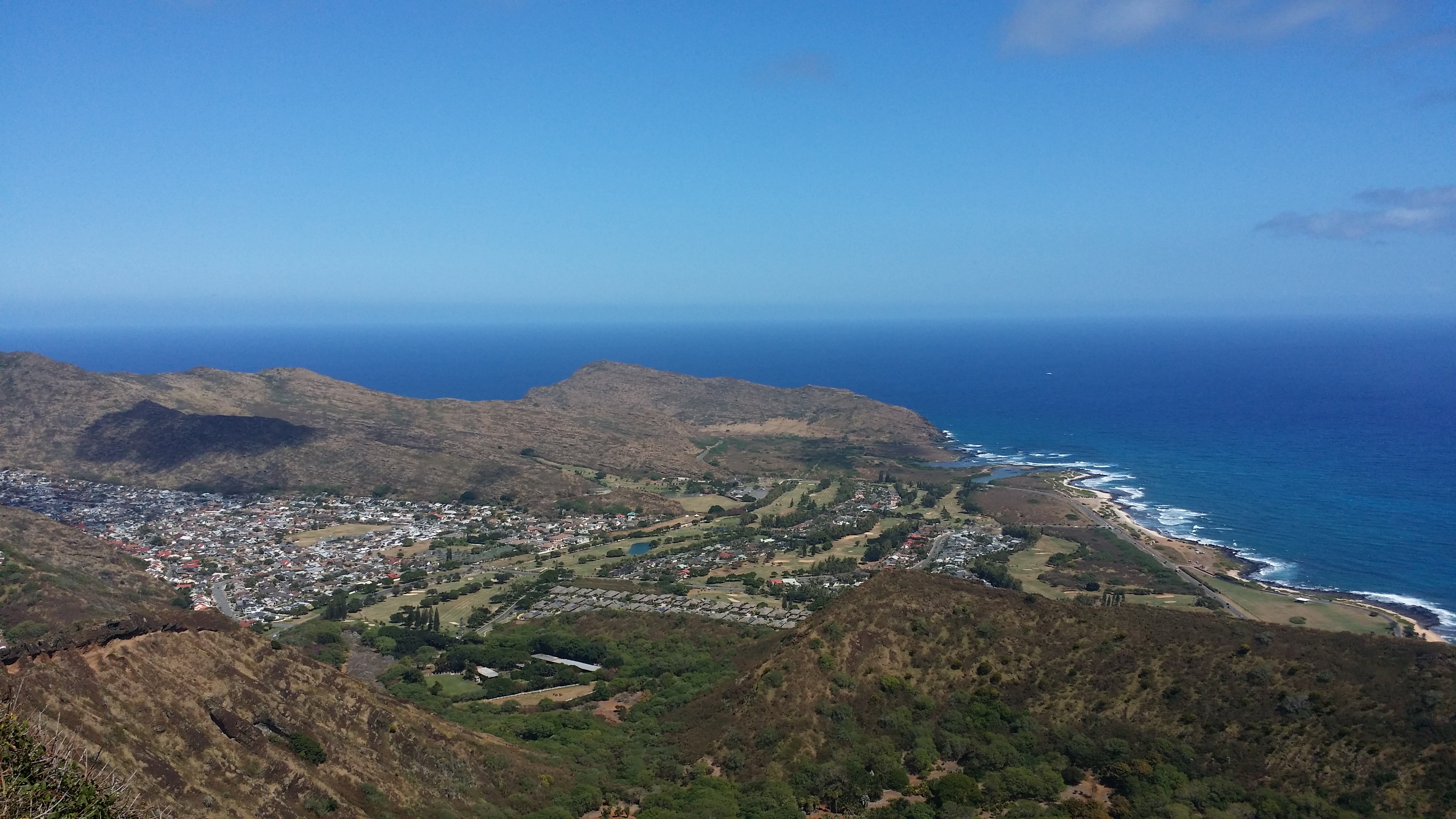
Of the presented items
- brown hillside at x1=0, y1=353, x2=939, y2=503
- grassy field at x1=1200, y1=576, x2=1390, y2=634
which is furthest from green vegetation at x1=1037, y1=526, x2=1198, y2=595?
brown hillside at x1=0, y1=353, x2=939, y2=503

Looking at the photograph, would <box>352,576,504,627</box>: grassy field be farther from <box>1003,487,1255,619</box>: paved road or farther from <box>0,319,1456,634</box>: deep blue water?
<box>0,319,1456,634</box>: deep blue water

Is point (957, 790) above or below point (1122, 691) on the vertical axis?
below

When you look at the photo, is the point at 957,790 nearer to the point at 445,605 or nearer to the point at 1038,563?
the point at 445,605

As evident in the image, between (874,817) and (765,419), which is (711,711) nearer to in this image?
(874,817)

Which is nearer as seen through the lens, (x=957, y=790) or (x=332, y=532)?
(x=957, y=790)

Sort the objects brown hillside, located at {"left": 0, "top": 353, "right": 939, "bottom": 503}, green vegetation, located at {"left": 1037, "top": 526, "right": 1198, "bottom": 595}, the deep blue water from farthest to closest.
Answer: brown hillside, located at {"left": 0, "top": 353, "right": 939, "bottom": 503}
the deep blue water
green vegetation, located at {"left": 1037, "top": 526, "right": 1198, "bottom": 595}

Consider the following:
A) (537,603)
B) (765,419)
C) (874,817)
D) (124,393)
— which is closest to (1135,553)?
(537,603)

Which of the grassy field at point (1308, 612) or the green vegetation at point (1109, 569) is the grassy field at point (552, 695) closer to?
the green vegetation at point (1109, 569)

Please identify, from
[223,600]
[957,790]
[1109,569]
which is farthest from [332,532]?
[1109,569]
